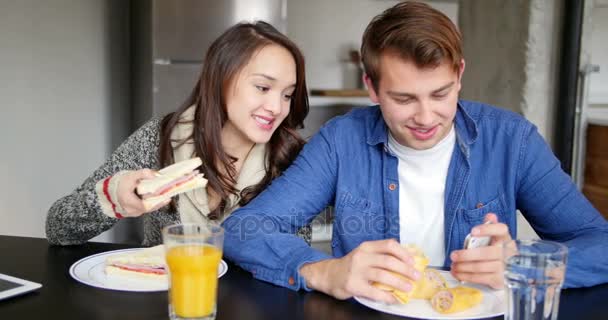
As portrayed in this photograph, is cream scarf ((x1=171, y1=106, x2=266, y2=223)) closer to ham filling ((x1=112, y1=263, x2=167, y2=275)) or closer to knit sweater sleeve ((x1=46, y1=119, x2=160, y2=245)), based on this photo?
knit sweater sleeve ((x1=46, y1=119, x2=160, y2=245))

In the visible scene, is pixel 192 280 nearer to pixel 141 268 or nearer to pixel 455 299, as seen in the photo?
pixel 141 268

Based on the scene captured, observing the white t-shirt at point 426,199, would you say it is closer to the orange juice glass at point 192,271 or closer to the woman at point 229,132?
the woman at point 229,132

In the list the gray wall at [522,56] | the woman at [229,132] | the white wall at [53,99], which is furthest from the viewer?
the gray wall at [522,56]

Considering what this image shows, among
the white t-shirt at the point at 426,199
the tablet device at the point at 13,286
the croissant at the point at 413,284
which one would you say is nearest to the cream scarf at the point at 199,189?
the white t-shirt at the point at 426,199

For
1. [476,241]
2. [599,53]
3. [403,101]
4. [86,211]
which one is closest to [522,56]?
[599,53]

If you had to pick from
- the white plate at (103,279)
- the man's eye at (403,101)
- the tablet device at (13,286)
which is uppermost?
the man's eye at (403,101)

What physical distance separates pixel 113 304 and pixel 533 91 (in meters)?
2.97

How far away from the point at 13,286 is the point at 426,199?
39.5 inches

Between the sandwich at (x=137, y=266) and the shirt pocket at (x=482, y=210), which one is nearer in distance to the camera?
the sandwich at (x=137, y=266)

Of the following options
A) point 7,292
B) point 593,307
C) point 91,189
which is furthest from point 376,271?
point 91,189

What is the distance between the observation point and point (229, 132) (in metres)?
2.00

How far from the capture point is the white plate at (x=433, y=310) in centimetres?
115

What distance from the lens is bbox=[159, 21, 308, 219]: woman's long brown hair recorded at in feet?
6.15

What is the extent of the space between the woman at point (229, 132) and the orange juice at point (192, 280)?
0.69 meters
